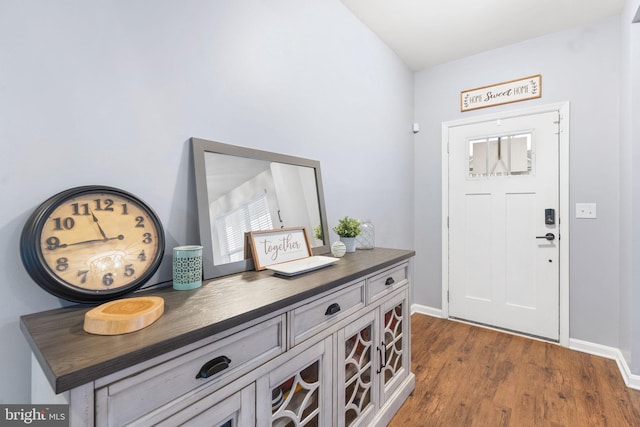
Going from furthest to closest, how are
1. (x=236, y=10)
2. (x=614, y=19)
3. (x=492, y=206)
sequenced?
(x=492, y=206)
(x=614, y=19)
(x=236, y=10)

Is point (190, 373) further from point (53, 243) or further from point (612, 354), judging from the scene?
point (612, 354)

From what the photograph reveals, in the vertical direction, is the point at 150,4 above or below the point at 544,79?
below

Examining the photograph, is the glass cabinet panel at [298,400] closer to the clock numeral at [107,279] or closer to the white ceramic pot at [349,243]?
the clock numeral at [107,279]

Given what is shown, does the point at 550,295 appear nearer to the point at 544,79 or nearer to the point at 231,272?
the point at 544,79

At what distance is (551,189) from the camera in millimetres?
2566

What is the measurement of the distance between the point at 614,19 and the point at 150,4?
3.22 meters

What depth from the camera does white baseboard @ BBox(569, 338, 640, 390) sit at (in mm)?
1943

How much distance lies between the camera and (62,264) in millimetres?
883

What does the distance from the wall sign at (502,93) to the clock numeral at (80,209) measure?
312 cm

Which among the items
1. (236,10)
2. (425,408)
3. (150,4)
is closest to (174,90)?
(150,4)

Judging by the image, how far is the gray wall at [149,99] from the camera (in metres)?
0.88

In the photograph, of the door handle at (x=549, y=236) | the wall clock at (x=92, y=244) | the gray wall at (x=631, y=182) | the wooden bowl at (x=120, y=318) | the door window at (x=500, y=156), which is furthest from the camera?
the door window at (x=500, y=156)

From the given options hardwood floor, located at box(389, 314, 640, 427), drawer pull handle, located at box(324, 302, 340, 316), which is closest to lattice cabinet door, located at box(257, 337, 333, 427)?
drawer pull handle, located at box(324, 302, 340, 316)

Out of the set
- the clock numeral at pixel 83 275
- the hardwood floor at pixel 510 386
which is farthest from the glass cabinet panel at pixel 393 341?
the clock numeral at pixel 83 275
